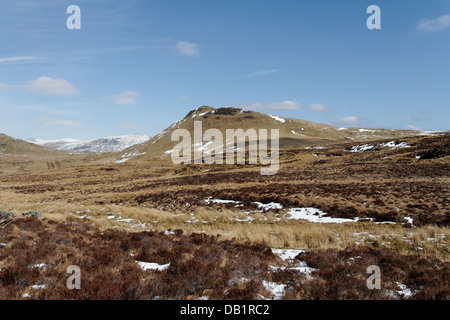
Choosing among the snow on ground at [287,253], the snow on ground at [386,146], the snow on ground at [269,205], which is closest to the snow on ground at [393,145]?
the snow on ground at [386,146]

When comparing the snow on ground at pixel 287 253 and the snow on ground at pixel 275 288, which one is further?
the snow on ground at pixel 287 253

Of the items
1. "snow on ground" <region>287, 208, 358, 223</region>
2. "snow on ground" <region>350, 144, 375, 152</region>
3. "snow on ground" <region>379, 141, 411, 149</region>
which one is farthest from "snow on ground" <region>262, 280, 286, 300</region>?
"snow on ground" <region>350, 144, 375, 152</region>

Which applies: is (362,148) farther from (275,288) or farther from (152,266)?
(152,266)

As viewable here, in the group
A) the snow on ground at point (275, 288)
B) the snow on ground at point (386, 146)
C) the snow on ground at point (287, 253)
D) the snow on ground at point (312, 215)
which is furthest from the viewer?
the snow on ground at point (386, 146)

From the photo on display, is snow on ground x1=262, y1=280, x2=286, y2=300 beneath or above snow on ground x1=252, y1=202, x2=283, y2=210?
above

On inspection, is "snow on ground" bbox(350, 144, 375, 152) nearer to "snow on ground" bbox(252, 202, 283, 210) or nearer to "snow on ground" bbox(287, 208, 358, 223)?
"snow on ground" bbox(252, 202, 283, 210)

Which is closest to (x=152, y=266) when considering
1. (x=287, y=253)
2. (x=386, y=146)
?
(x=287, y=253)

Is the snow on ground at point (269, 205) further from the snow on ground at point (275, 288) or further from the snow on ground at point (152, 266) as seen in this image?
the snow on ground at point (275, 288)

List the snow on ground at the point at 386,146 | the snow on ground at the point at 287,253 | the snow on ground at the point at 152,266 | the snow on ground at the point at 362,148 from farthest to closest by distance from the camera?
the snow on ground at the point at 362,148, the snow on ground at the point at 386,146, the snow on ground at the point at 287,253, the snow on ground at the point at 152,266
